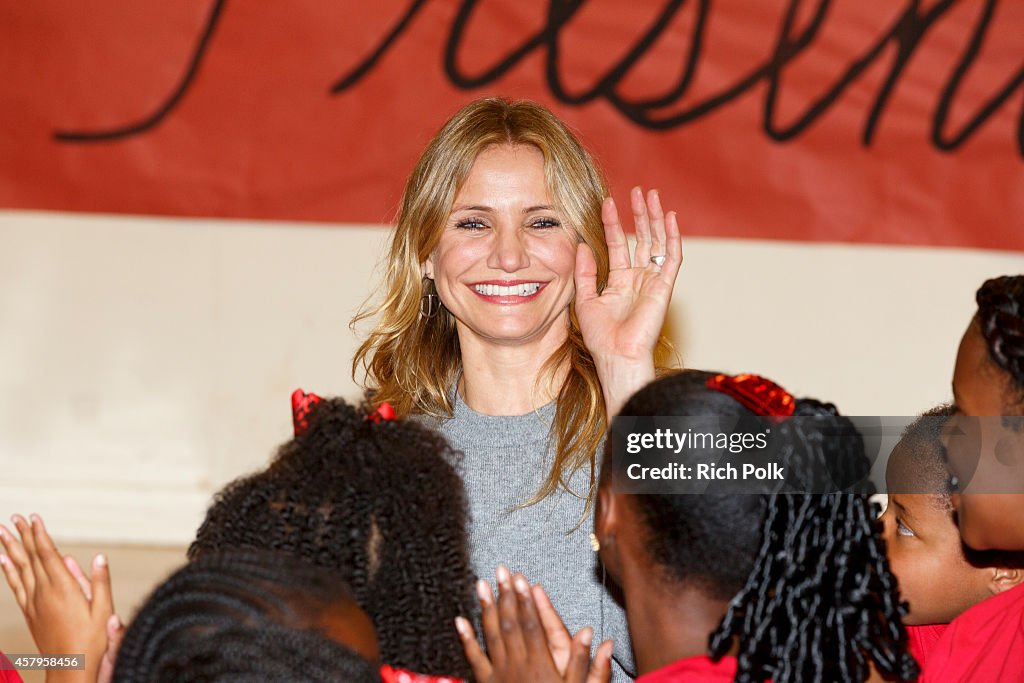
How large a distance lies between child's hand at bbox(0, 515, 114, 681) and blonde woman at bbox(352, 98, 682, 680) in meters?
0.57

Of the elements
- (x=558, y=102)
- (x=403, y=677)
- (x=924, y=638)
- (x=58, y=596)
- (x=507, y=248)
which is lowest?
(x=924, y=638)

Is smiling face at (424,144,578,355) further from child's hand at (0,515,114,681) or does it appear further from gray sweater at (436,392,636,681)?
child's hand at (0,515,114,681)

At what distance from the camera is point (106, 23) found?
3.47 meters

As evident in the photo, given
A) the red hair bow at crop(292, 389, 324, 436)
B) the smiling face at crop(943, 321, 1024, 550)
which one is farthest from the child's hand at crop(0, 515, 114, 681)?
the smiling face at crop(943, 321, 1024, 550)

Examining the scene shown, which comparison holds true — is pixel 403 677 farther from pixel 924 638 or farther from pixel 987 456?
pixel 924 638

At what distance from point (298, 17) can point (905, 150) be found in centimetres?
184

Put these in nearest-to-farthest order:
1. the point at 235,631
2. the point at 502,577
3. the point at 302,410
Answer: the point at 235,631 < the point at 502,577 < the point at 302,410

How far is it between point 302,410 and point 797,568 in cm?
64

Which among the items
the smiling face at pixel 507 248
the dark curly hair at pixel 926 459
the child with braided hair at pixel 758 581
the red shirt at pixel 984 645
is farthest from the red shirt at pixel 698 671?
the smiling face at pixel 507 248

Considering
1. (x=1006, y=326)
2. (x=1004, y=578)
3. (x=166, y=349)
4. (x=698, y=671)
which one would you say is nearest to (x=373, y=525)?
(x=698, y=671)

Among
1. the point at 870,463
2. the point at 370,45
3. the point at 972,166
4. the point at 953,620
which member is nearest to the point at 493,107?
the point at 870,463

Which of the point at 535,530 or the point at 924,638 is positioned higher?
the point at 535,530

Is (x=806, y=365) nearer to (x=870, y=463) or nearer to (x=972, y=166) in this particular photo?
(x=972, y=166)

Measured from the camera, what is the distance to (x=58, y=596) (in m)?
1.34
